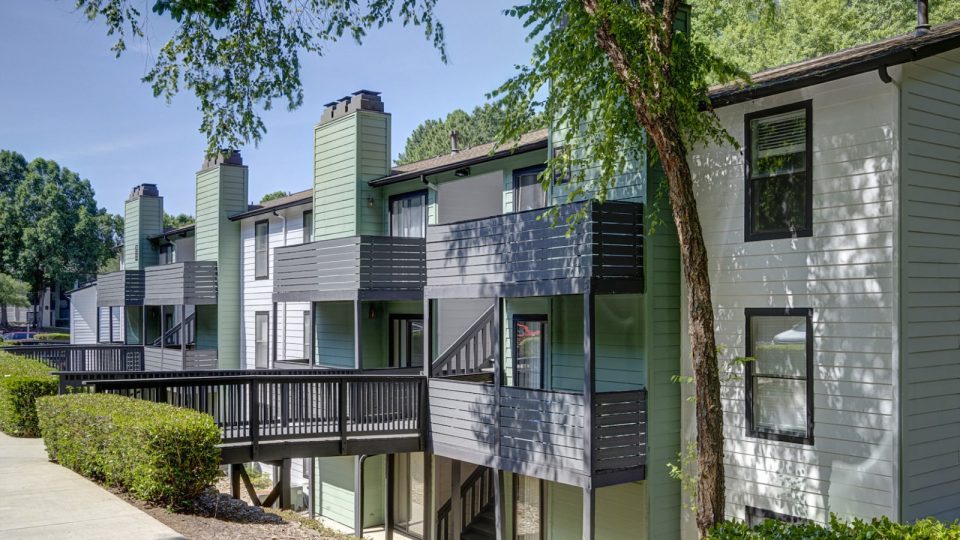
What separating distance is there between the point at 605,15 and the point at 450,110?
56163 mm

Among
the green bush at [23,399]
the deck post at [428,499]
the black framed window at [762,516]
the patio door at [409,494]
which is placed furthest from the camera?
the patio door at [409,494]

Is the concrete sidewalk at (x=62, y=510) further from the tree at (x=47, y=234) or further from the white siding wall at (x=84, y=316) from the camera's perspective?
the tree at (x=47, y=234)

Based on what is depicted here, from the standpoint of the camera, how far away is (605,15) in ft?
34.1

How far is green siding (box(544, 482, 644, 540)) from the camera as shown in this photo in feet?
43.2

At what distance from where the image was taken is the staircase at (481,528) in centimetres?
1722

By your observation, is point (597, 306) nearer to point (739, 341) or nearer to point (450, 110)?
point (739, 341)

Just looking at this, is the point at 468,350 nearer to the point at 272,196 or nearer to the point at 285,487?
the point at 285,487

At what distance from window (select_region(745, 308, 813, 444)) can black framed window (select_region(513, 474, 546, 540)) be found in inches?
203

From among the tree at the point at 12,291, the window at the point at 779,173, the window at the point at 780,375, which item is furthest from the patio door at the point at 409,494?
the tree at the point at 12,291

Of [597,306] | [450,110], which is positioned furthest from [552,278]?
[450,110]

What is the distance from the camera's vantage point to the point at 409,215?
65.0ft

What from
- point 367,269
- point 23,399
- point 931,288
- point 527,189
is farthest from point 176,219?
point 931,288

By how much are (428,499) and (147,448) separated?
24.0ft

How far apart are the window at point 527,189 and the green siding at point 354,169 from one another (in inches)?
200
